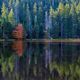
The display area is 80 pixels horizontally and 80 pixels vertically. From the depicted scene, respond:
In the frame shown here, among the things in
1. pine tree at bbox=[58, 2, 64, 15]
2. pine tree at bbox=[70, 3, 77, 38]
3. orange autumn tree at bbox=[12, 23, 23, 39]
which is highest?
pine tree at bbox=[58, 2, 64, 15]

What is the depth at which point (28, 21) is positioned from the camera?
51.6m

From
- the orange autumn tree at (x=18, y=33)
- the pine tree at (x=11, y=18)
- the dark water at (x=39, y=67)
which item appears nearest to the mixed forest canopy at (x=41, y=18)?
the pine tree at (x=11, y=18)

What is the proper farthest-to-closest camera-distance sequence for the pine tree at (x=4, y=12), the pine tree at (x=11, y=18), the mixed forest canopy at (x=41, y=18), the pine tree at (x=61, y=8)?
Result: the pine tree at (x=4, y=12)
the pine tree at (x=61, y=8)
the pine tree at (x=11, y=18)
the mixed forest canopy at (x=41, y=18)

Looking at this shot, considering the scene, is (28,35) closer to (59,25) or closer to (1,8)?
(59,25)

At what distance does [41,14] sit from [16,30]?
25.4 ft

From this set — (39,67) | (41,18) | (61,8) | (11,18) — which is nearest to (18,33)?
(11,18)

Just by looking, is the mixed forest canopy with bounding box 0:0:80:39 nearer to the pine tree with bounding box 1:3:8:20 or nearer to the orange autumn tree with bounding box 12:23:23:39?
the pine tree with bounding box 1:3:8:20

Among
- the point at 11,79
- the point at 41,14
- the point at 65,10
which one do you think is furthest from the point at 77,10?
the point at 11,79

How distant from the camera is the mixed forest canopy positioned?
1828 inches

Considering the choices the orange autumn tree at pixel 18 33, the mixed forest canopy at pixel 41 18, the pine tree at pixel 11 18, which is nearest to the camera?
the orange autumn tree at pixel 18 33

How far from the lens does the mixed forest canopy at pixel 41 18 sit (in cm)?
4644

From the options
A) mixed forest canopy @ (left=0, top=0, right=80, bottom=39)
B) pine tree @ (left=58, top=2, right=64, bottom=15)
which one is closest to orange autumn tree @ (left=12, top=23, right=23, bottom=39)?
mixed forest canopy @ (left=0, top=0, right=80, bottom=39)

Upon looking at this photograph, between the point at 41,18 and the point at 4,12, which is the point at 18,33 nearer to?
the point at 41,18

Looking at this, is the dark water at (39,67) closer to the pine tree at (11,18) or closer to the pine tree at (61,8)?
the pine tree at (11,18)
